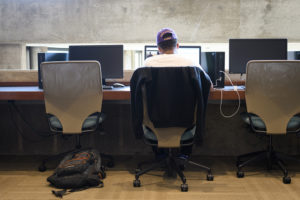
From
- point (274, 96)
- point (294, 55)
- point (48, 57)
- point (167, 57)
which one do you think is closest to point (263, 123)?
point (274, 96)

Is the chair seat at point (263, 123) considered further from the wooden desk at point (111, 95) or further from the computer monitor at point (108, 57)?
the computer monitor at point (108, 57)

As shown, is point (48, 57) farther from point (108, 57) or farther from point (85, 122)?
point (85, 122)

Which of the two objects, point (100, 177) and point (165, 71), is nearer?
point (165, 71)

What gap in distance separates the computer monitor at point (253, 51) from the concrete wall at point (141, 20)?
1.36 m

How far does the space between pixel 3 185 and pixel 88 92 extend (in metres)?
1.03

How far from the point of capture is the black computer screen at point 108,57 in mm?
3201

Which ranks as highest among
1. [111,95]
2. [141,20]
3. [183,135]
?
[141,20]

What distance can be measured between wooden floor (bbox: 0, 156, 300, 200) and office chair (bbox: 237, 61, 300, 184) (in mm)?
238

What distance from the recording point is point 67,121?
8.54 feet

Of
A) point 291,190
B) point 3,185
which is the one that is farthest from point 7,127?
point 291,190

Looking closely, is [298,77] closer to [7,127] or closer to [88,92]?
Answer: [88,92]

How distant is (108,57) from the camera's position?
3215 millimetres

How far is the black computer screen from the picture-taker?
3201 millimetres

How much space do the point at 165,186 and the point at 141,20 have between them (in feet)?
9.32
